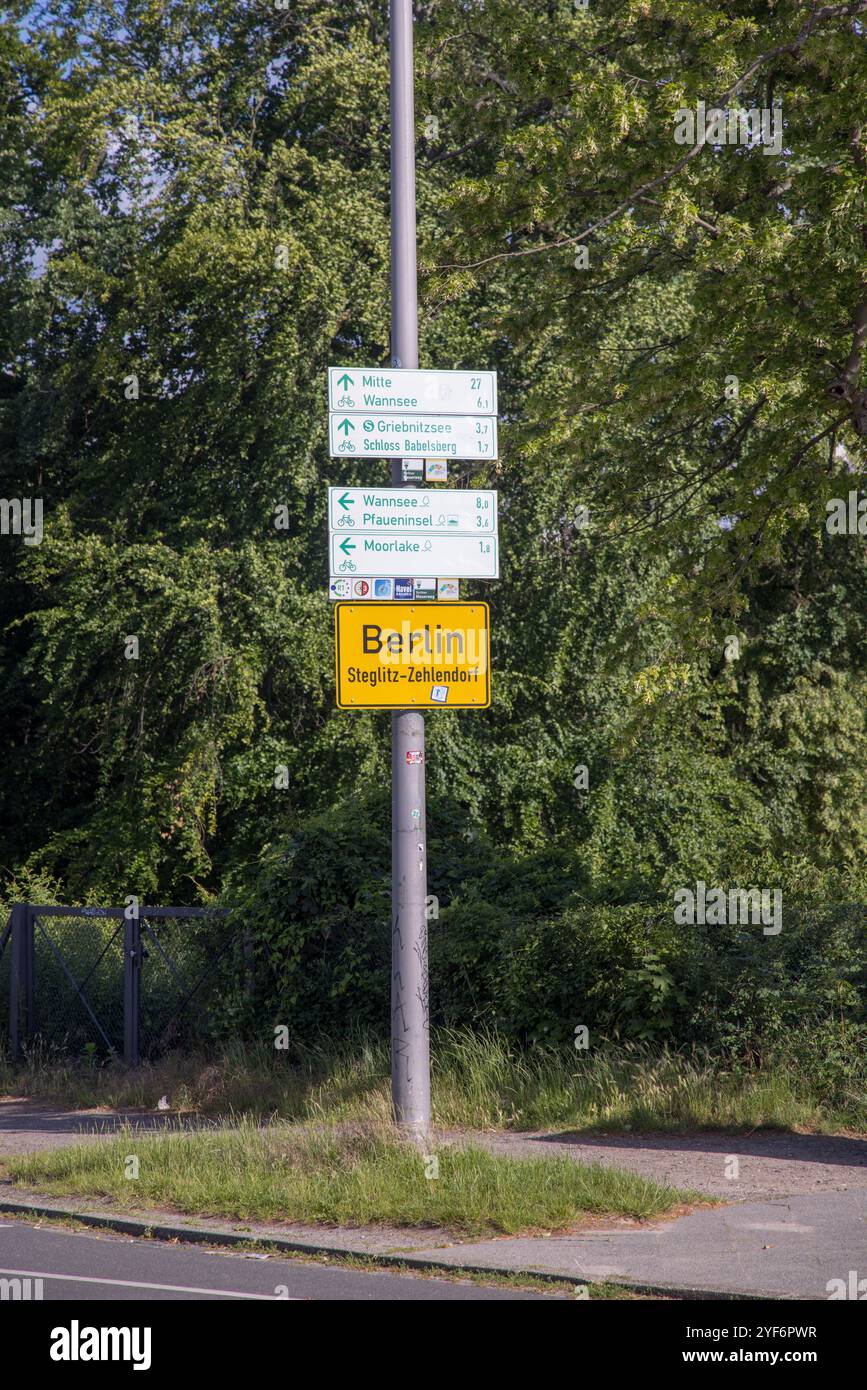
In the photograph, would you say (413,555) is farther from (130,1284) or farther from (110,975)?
(110,975)

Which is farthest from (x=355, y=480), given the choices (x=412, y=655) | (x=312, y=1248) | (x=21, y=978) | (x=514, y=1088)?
(x=312, y=1248)

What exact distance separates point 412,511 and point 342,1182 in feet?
13.9

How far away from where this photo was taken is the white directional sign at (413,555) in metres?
9.91

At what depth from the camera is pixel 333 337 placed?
2294 centimetres

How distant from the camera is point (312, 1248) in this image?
7805 millimetres

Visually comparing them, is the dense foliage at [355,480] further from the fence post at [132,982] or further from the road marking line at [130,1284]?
the road marking line at [130,1284]

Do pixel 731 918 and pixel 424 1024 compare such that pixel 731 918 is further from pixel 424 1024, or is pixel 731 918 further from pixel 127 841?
pixel 127 841

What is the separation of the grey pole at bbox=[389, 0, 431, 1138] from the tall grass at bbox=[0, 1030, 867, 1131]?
1.12 ft

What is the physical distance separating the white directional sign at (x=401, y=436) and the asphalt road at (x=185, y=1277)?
16.3ft

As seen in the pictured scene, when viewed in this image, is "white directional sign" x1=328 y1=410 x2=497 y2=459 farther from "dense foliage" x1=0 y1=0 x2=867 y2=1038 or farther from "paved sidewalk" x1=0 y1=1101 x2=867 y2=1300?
"paved sidewalk" x1=0 y1=1101 x2=867 y2=1300

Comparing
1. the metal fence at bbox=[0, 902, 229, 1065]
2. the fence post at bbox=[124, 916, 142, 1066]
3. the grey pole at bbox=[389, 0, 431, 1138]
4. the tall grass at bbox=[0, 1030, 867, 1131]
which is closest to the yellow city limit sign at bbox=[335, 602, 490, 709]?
the grey pole at bbox=[389, 0, 431, 1138]

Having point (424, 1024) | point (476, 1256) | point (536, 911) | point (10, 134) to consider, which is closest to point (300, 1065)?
point (536, 911)

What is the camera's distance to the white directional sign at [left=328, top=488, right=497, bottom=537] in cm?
992

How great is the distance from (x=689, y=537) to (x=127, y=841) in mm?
9585
